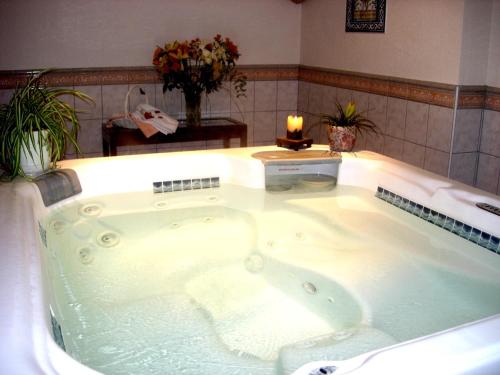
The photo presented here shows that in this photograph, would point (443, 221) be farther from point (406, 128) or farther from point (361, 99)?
point (361, 99)

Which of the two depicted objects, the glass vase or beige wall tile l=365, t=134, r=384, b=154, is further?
the glass vase

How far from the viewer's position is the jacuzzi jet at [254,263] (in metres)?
1.99

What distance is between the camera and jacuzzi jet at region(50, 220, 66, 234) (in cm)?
212

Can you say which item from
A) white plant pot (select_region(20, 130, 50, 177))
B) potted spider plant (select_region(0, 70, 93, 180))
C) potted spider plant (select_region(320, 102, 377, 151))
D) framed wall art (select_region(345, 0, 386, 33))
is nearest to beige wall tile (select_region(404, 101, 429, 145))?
framed wall art (select_region(345, 0, 386, 33))

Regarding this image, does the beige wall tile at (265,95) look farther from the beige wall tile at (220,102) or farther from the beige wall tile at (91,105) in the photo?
the beige wall tile at (91,105)

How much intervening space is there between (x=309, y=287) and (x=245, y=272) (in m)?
0.23

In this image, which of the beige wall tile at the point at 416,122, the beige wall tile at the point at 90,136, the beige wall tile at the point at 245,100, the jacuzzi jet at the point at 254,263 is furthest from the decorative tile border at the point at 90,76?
the jacuzzi jet at the point at 254,263

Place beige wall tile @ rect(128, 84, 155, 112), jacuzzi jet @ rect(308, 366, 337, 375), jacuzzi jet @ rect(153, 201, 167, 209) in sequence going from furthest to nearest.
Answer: beige wall tile @ rect(128, 84, 155, 112) < jacuzzi jet @ rect(153, 201, 167, 209) < jacuzzi jet @ rect(308, 366, 337, 375)

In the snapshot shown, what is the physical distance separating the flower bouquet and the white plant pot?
5.01ft

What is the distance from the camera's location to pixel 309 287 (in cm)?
189


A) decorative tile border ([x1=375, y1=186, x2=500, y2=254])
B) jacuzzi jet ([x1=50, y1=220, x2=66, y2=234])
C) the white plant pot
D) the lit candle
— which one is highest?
the lit candle

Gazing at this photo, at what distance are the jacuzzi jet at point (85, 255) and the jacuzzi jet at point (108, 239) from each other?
66 mm

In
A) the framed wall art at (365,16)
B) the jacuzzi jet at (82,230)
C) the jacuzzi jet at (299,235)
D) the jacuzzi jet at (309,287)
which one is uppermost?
the framed wall art at (365,16)

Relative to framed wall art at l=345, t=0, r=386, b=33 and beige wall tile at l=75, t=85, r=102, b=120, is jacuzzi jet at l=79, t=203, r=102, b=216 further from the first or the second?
framed wall art at l=345, t=0, r=386, b=33
